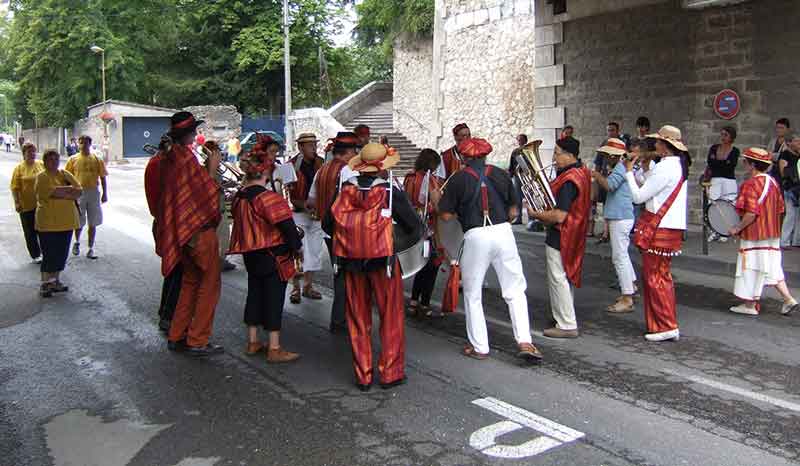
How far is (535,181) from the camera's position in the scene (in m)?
6.78

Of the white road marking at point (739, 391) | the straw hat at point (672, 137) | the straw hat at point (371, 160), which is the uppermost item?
the straw hat at point (672, 137)

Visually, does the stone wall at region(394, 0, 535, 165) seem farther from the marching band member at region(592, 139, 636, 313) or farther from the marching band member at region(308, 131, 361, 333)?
the marching band member at region(308, 131, 361, 333)

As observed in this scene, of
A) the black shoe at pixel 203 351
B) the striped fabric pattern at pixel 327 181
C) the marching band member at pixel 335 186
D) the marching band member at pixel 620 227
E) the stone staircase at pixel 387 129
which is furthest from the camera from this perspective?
the stone staircase at pixel 387 129

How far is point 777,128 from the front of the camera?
1132cm

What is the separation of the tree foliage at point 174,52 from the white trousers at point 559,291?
33.9 metres

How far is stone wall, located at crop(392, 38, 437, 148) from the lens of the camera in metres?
28.6

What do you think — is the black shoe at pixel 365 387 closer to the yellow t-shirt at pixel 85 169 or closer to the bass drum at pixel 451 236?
the bass drum at pixel 451 236

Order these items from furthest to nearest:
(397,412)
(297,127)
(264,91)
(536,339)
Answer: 1. (264,91)
2. (297,127)
3. (536,339)
4. (397,412)

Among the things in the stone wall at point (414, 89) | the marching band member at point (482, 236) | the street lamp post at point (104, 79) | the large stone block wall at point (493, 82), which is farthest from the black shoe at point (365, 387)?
the street lamp post at point (104, 79)

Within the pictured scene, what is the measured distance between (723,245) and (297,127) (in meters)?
22.5

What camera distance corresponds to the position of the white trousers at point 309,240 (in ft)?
27.3

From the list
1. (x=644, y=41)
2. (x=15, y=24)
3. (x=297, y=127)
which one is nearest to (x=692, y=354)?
(x=644, y=41)

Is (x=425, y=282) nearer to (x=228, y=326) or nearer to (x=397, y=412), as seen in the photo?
(x=228, y=326)

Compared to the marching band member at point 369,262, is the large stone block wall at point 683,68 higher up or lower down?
higher up
